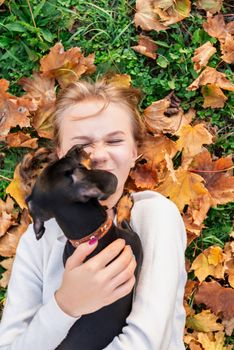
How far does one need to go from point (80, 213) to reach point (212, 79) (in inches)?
58.7

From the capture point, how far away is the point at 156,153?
3420 mm

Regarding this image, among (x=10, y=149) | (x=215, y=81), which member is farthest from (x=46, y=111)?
(x=215, y=81)

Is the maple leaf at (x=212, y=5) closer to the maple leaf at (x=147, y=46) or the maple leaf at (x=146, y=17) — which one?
the maple leaf at (x=146, y=17)

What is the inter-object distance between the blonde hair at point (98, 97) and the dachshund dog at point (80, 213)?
22.5 inches

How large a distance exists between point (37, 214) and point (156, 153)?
4.00 ft

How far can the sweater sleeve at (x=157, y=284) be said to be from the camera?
255 centimetres

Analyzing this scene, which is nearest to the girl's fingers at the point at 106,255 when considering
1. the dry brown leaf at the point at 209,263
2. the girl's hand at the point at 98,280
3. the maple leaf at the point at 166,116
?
the girl's hand at the point at 98,280

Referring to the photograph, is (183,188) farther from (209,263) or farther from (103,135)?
(103,135)

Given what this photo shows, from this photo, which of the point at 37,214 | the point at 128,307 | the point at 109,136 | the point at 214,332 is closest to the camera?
the point at 37,214

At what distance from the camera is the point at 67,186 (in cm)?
A: 228

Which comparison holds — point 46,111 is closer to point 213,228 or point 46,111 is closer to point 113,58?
point 113,58

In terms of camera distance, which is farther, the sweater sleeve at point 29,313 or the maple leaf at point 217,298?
the maple leaf at point 217,298

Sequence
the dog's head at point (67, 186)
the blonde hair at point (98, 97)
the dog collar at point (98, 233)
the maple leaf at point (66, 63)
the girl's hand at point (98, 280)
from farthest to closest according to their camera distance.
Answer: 1. the maple leaf at point (66, 63)
2. the blonde hair at point (98, 97)
3. the girl's hand at point (98, 280)
4. the dog collar at point (98, 233)
5. the dog's head at point (67, 186)

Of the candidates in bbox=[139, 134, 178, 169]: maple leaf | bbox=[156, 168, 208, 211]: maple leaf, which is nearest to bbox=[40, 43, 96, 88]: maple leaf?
bbox=[139, 134, 178, 169]: maple leaf
